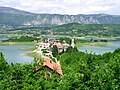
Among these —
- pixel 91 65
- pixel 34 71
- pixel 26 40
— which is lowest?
pixel 26 40

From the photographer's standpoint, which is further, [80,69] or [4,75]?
[4,75]

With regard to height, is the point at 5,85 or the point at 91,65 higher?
the point at 91,65

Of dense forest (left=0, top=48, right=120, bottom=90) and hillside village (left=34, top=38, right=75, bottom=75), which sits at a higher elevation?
dense forest (left=0, top=48, right=120, bottom=90)

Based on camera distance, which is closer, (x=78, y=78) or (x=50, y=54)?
(x=78, y=78)

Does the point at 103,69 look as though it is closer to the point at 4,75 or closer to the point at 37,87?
the point at 37,87

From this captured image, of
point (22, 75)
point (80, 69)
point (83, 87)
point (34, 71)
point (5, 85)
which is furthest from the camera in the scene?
point (34, 71)

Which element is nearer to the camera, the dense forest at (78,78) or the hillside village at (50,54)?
the dense forest at (78,78)

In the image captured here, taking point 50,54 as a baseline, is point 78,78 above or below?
above

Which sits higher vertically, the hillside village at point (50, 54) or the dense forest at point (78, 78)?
the dense forest at point (78, 78)

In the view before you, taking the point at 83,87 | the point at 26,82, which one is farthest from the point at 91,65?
the point at 26,82

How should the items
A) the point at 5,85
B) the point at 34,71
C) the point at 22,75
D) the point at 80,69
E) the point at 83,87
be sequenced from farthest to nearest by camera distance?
the point at 34,71, the point at 22,75, the point at 5,85, the point at 80,69, the point at 83,87

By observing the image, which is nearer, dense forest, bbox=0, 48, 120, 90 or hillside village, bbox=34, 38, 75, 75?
dense forest, bbox=0, 48, 120, 90
